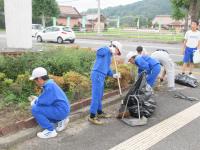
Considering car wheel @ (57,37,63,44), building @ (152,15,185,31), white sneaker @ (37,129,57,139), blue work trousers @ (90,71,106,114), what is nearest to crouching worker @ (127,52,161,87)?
blue work trousers @ (90,71,106,114)

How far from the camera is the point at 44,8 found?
150ft

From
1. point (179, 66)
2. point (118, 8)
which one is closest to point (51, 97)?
point (179, 66)

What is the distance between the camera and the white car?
26172mm

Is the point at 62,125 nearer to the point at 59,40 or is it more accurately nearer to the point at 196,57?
the point at 196,57

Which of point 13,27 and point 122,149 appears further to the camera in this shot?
point 13,27

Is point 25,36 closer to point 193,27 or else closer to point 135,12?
point 193,27

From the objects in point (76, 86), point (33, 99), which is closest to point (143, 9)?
point (76, 86)

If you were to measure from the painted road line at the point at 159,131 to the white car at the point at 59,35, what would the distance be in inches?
786

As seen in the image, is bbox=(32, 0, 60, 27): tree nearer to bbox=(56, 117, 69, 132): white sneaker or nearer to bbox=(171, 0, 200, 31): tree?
bbox=(171, 0, 200, 31): tree

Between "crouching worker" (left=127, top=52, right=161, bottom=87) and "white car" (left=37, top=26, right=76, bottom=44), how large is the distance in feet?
63.2

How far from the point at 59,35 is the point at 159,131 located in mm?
21572

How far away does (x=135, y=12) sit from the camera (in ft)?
327

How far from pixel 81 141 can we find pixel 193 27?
252 inches

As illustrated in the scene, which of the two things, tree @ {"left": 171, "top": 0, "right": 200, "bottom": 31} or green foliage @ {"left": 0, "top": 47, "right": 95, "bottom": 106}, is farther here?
tree @ {"left": 171, "top": 0, "right": 200, "bottom": 31}
